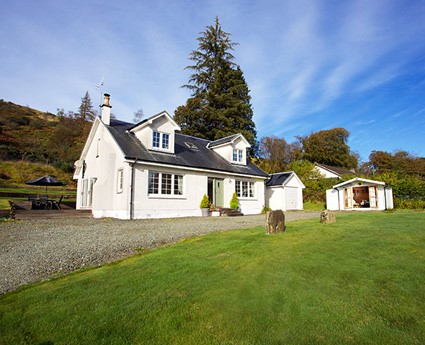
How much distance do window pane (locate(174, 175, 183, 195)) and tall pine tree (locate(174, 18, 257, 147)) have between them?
64.6 feet

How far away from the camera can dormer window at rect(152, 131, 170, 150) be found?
18.6m

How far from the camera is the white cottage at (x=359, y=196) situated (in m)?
25.2

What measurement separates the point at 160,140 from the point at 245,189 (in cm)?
844

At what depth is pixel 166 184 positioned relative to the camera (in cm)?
1781

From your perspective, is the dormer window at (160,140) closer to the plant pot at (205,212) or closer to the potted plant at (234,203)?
the plant pot at (205,212)

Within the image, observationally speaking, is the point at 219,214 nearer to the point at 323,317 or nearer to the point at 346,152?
the point at 323,317

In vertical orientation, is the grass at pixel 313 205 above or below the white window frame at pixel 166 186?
below

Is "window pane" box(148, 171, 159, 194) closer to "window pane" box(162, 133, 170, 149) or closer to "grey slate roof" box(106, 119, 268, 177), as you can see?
"grey slate roof" box(106, 119, 268, 177)

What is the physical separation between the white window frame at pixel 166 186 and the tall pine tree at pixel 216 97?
1983 centimetres

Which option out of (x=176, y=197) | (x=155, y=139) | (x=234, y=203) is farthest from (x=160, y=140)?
(x=234, y=203)

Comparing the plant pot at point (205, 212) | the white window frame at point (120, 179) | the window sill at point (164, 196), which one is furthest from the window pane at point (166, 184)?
the plant pot at point (205, 212)

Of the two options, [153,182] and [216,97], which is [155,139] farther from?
[216,97]

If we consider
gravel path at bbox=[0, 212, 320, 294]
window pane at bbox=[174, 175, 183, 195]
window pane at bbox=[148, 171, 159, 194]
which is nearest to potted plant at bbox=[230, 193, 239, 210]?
window pane at bbox=[174, 175, 183, 195]

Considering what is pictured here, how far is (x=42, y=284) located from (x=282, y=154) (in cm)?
4388
